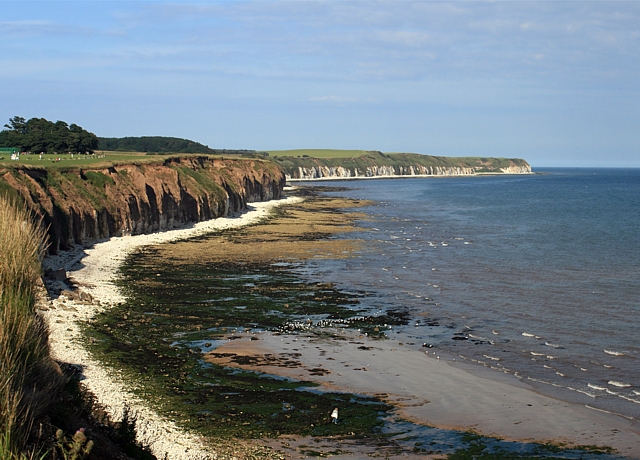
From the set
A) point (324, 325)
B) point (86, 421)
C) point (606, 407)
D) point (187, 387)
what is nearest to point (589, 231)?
point (324, 325)

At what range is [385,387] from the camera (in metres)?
21.1

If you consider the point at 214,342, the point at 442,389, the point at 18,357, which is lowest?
the point at 442,389

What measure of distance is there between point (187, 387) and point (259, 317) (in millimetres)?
9780

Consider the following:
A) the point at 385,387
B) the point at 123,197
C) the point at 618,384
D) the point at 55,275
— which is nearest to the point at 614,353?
the point at 618,384

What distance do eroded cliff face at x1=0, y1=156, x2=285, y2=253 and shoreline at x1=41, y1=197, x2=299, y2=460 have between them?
2.08 meters

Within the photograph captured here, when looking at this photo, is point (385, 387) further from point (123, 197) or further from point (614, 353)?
point (123, 197)

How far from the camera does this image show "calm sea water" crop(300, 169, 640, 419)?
23.4 m

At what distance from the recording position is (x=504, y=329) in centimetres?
2873

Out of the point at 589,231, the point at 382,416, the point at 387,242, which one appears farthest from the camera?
the point at 589,231

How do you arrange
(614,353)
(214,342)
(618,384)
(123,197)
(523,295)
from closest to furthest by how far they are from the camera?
(618,384) < (614,353) < (214,342) < (523,295) < (123,197)

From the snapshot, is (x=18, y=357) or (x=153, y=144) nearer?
(x=18, y=357)

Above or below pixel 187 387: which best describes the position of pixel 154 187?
above

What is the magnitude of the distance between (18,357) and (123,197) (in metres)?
50.9

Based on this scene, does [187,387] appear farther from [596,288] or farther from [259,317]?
[596,288]
